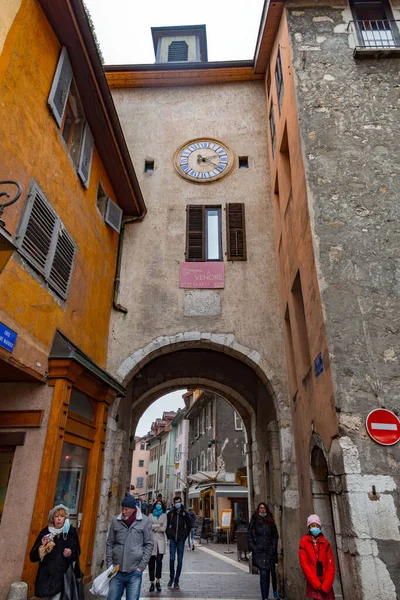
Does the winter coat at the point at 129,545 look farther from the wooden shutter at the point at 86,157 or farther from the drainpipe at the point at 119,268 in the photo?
the wooden shutter at the point at 86,157

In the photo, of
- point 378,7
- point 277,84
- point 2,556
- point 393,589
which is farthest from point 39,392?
point 378,7

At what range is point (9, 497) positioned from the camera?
5.18 m

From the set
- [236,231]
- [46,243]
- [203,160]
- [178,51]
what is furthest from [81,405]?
[178,51]

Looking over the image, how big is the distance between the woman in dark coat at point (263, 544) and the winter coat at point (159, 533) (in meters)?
1.89

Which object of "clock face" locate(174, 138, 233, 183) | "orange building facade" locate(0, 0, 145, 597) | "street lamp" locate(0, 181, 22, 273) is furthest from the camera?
"clock face" locate(174, 138, 233, 183)

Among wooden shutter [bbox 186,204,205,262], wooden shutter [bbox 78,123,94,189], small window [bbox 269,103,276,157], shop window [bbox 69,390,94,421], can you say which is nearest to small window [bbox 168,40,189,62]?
small window [bbox 269,103,276,157]

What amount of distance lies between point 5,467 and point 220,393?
7.56 m

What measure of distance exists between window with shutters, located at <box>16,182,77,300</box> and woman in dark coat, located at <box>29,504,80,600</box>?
3192mm

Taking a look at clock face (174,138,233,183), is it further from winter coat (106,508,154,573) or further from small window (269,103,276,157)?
winter coat (106,508,154,573)

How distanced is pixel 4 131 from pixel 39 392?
336 centimetres

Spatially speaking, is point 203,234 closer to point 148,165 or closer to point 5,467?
point 148,165

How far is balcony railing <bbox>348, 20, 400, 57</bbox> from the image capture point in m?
7.77

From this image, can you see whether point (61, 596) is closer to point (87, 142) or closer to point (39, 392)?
point (39, 392)

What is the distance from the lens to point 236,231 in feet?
33.0
